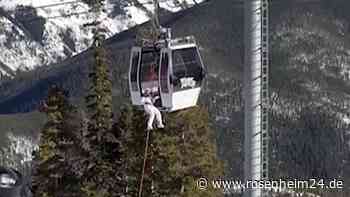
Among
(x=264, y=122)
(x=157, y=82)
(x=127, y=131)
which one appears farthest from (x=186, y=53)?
(x=127, y=131)

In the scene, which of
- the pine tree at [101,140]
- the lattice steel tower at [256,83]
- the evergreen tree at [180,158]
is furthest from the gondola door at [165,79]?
the pine tree at [101,140]

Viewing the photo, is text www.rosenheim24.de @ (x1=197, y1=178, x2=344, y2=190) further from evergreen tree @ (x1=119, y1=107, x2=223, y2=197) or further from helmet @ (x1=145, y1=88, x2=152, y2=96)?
helmet @ (x1=145, y1=88, x2=152, y2=96)

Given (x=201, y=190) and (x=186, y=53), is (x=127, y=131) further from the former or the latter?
(x=186, y=53)

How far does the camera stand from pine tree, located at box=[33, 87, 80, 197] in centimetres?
3888

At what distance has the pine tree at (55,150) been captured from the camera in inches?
1531

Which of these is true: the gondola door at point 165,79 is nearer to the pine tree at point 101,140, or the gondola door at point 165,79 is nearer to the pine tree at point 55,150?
the pine tree at point 101,140

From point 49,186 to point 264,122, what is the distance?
1589 cm

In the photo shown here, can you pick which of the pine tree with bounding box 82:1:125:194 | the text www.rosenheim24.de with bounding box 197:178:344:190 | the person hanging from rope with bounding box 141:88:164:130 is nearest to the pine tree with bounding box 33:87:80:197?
the pine tree with bounding box 82:1:125:194

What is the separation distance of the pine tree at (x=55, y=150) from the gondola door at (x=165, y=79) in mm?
16314

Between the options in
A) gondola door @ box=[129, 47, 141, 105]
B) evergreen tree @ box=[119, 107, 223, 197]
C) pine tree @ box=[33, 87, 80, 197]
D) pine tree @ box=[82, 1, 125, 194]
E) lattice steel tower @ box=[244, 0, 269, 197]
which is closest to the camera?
gondola door @ box=[129, 47, 141, 105]

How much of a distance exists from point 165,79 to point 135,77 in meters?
1.25

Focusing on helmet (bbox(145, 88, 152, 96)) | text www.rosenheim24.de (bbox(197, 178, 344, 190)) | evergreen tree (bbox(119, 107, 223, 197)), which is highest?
helmet (bbox(145, 88, 152, 96))

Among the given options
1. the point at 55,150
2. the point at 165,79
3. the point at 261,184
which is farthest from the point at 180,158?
the point at 165,79

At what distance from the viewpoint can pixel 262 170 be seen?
25.9 meters
